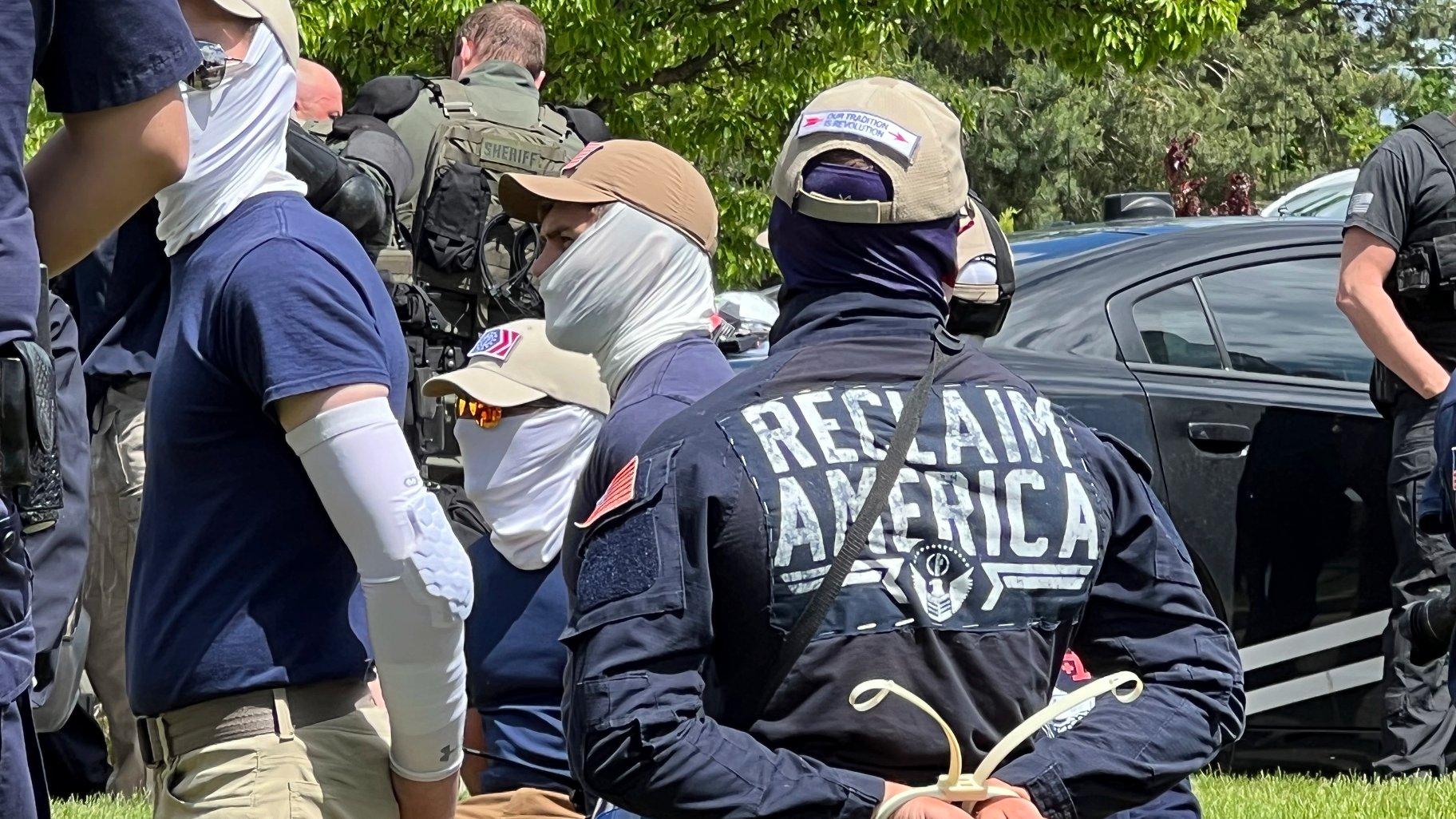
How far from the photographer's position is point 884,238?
2.35 m

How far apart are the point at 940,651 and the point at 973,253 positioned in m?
2.20

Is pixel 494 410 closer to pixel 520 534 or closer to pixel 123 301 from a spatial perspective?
pixel 520 534

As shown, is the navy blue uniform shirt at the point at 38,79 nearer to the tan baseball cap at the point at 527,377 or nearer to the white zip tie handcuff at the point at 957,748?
the white zip tie handcuff at the point at 957,748

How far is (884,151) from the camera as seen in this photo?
234 centimetres

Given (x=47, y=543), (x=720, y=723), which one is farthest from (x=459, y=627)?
(x=47, y=543)

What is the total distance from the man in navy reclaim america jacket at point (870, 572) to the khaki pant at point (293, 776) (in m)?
0.43

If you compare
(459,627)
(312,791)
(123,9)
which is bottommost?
(312,791)

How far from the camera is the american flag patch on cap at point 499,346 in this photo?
13.3 feet

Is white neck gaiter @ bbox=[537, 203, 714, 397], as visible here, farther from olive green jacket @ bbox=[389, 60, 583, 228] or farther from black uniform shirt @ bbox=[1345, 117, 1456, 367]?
olive green jacket @ bbox=[389, 60, 583, 228]

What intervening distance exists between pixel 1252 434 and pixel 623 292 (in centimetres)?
275

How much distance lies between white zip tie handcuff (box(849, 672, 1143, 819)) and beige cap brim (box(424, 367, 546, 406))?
6.28 feet

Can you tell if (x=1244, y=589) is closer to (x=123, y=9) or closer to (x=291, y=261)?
(x=291, y=261)

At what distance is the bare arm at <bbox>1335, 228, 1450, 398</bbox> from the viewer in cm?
552

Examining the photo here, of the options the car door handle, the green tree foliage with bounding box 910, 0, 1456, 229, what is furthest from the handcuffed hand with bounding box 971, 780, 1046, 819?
the green tree foliage with bounding box 910, 0, 1456, 229
